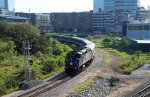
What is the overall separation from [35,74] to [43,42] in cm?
2564

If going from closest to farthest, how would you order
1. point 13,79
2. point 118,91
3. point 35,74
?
point 118,91 → point 13,79 → point 35,74

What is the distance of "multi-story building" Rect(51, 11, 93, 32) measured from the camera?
16312 cm

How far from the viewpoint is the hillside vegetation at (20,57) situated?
118 ft

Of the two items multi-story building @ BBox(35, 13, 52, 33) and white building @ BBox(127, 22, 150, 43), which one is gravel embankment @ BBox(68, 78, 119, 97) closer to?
white building @ BBox(127, 22, 150, 43)

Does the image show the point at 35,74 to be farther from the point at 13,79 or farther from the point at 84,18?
the point at 84,18

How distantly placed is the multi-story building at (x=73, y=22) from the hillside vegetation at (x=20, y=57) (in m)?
96.6

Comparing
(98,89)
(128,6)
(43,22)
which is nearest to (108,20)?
(128,6)

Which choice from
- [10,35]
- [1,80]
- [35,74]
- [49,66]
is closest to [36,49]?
[10,35]

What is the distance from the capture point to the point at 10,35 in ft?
208

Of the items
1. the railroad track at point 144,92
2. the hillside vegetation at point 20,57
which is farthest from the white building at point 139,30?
the railroad track at point 144,92

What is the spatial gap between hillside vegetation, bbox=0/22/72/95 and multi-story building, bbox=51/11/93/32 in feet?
317

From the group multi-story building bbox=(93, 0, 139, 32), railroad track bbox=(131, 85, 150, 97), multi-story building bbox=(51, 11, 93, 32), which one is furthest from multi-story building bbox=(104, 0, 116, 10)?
railroad track bbox=(131, 85, 150, 97)

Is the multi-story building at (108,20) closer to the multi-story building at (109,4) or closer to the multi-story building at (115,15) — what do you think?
the multi-story building at (115,15)

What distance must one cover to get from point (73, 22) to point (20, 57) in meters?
112
